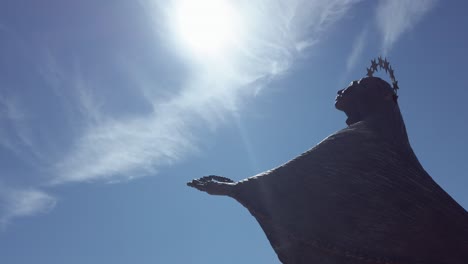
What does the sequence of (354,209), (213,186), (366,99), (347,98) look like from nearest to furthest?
(354,209)
(213,186)
(366,99)
(347,98)

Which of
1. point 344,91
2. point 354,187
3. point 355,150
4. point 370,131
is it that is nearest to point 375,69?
point 344,91

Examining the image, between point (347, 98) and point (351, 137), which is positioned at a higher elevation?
point (347, 98)

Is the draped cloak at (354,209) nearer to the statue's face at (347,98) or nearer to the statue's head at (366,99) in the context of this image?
the statue's head at (366,99)

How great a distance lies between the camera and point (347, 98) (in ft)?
37.4

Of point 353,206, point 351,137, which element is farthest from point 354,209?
point 351,137

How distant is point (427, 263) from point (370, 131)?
349 cm

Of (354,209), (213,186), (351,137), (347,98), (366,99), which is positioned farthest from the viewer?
(347,98)

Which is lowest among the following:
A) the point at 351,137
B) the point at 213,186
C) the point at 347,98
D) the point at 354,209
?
the point at 354,209

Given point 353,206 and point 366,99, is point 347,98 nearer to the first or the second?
point 366,99

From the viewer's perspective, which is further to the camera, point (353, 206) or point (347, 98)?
point (347, 98)

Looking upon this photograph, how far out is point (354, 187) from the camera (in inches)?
324

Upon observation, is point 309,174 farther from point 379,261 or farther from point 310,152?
point 379,261

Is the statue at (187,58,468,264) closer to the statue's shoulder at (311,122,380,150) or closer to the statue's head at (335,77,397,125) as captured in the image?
the statue's shoulder at (311,122,380,150)

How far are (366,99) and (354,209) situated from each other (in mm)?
4123
